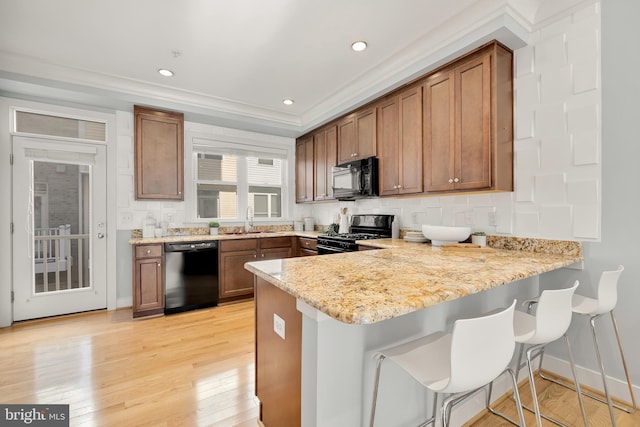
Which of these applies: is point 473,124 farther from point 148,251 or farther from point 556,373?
point 148,251

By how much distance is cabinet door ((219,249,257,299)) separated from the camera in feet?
12.6

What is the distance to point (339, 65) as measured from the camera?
2.99 metres

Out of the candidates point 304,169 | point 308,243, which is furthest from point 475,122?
point 304,169

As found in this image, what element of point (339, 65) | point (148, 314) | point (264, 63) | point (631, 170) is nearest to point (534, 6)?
point (631, 170)

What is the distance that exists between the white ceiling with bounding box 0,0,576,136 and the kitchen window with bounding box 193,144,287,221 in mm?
830

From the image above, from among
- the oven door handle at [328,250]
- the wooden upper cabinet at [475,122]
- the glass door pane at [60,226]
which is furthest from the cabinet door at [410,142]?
the glass door pane at [60,226]

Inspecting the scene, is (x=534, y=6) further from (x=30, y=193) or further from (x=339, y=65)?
(x=30, y=193)

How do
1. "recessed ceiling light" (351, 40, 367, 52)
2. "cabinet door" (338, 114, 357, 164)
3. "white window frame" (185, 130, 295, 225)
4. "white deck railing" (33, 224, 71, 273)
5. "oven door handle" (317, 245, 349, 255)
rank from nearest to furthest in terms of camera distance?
"recessed ceiling light" (351, 40, 367, 52)
"white deck railing" (33, 224, 71, 273)
"oven door handle" (317, 245, 349, 255)
"cabinet door" (338, 114, 357, 164)
"white window frame" (185, 130, 295, 225)

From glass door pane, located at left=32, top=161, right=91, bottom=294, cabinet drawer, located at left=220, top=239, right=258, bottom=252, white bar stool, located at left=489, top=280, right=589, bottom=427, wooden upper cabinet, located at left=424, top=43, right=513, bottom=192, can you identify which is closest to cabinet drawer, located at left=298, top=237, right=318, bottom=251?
cabinet drawer, located at left=220, top=239, right=258, bottom=252

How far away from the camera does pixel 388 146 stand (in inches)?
127

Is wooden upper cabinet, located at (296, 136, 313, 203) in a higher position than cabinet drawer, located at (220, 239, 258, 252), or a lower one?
higher

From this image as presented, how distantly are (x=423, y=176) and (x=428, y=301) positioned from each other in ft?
6.79

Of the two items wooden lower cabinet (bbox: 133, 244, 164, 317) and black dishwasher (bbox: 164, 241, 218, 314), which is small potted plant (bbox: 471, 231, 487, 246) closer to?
black dishwasher (bbox: 164, 241, 218, 314)

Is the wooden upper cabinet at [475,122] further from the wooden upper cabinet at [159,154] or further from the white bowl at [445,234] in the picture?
the wooden upper cabinet at [159,154]
